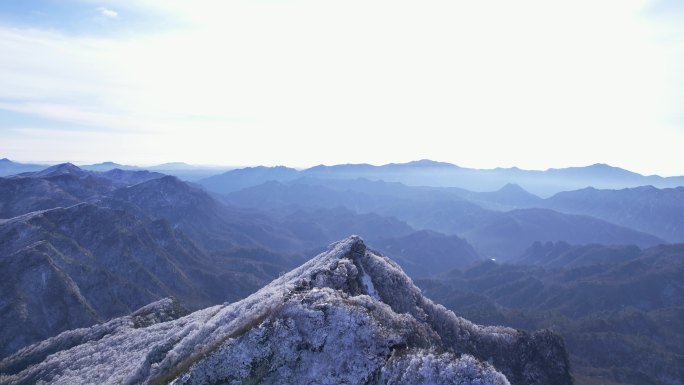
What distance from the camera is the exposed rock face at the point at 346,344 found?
40344 millimetres

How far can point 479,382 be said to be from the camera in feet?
120

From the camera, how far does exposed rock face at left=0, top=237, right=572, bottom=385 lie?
132 ft

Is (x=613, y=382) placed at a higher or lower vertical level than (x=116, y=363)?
lower

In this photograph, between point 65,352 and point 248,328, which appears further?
point 65,352

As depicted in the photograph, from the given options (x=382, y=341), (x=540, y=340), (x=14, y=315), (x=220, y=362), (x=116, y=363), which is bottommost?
(x=14, y=315)

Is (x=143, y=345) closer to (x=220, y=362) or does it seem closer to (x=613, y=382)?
(x=220, y=362)

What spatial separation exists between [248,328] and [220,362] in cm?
448

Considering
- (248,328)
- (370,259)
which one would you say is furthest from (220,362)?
(370,259)

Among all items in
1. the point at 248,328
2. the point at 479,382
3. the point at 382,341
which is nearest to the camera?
the point at 479,382

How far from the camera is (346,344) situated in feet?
139

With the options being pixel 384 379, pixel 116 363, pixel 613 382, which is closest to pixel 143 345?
pixel 116 363

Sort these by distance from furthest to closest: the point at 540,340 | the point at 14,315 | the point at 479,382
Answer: the point at 14,315
the point at 540,340
the point at 479,382

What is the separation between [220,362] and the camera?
43.7m

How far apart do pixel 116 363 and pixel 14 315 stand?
354 feet
